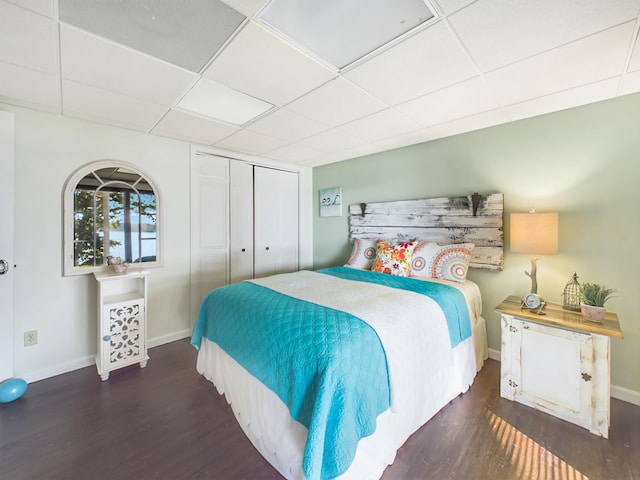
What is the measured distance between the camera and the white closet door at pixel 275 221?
3.80 metres

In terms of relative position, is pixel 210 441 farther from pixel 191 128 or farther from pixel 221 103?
pixel 191 128

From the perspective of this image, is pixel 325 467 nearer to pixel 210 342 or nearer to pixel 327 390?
pixel 327 390

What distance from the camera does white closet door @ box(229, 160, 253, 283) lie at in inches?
138

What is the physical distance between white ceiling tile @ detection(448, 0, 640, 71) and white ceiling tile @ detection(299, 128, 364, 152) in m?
1.46

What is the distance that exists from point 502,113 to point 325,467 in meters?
2.77

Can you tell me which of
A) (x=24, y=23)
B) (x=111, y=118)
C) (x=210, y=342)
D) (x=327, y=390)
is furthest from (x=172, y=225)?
(x=327, y=390)

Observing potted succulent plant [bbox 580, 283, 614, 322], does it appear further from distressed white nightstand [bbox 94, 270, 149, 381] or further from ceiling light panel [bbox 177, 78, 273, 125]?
distressed white nightstand [bbox 94, 270, 149, 381]

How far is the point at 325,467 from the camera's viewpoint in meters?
1.13

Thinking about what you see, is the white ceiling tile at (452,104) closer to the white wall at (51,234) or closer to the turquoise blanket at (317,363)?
the turquoise blanket at (317,363)

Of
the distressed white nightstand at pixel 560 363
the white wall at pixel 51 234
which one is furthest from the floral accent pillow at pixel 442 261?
the white wall at pixel 51 234

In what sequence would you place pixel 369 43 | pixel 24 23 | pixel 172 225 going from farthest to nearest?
pixel 172 225 < pixel 369 43 < pixel 24 23

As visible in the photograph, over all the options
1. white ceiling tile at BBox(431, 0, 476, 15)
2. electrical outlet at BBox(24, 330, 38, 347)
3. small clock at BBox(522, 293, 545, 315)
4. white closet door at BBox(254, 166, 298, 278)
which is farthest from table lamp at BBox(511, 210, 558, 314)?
electrical outlet at BBox(24, 330, 38, 347)

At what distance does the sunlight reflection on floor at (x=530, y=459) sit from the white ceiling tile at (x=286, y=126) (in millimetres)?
2706

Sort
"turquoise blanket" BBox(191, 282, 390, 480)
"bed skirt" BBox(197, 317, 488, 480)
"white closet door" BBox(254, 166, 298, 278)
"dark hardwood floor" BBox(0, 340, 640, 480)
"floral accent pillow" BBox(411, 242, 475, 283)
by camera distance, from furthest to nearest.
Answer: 1. "white closet door" BBox(254, 166, 298, 278)
2. "floral accent pillow" BBox(411, 242, 475, 283)
3. "dark hardwood floor" BBox(0, 340, 640, 480)
4. "bed skirt" BBox(197, 317, 488, 480)
5. "turquoise blanket" BBox(191, 282, 390, 480)
